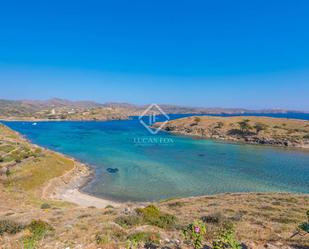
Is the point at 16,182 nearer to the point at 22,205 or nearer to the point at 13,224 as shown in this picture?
the point at 22,205

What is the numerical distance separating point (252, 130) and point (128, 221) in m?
91.5

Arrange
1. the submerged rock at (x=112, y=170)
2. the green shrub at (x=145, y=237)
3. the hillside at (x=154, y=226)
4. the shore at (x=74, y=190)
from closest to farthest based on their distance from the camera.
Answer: the hillside at (x=154, y=226), the green shrub at (x=145, y=237), the shore at (x=74, y=190), the submerged rock at (x=112, y=170)

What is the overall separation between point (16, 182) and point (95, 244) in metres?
28.5

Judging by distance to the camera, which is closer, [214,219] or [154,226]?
[154,226]

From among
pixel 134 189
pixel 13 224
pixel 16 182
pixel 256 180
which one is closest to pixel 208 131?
pixel 256 180

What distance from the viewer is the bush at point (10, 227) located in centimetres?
1159

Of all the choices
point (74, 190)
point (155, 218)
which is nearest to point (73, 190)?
point (74, 190)

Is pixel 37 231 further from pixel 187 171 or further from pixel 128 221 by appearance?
pixel 187 171

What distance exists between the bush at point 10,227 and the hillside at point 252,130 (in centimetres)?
8312

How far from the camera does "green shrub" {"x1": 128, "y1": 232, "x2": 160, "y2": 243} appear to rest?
10.1 meters

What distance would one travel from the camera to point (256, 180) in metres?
39.8

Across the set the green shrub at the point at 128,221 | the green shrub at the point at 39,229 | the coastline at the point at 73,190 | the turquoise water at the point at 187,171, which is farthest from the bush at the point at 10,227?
the turquoise water at the point at 187,171

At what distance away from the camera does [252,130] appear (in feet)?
311

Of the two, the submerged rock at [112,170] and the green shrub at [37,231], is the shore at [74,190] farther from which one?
the green shrub at [37,231]
